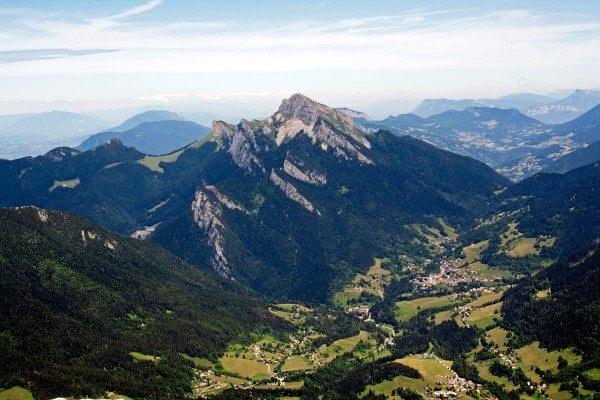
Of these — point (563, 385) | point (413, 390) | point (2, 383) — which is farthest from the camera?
point (413, 390)

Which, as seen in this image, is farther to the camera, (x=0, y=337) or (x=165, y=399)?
(x=0, y=337)

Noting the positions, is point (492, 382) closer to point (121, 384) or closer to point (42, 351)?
point (121, 384)

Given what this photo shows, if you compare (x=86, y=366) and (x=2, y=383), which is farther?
(x=86, y=366)

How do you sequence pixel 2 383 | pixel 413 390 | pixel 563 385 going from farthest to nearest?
1. pixel 413 390
2. pixel 563 385
3. pixel 2 383

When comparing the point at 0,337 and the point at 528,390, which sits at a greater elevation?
the point at 0,337

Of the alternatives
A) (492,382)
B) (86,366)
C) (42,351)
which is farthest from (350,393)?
(42,351)

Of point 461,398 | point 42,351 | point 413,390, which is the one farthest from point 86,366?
point 461,398

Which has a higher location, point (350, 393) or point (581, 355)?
point (581, 355)

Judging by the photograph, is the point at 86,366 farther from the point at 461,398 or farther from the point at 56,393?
the point at 461,398

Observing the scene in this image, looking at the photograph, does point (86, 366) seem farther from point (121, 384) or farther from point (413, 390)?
point (413, 390)
